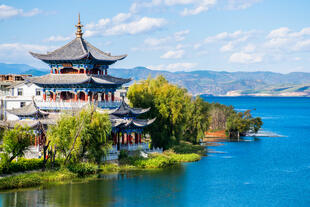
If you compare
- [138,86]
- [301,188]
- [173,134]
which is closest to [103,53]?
[138,86]

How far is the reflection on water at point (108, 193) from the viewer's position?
3212 centimetres

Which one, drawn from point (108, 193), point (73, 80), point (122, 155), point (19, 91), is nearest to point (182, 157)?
point (122, 155)

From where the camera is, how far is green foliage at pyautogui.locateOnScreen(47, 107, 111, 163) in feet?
131

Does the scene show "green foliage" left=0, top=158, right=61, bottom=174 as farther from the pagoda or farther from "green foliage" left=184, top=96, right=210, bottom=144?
"green foliage" left=184, top=96, right=210, bottom=144

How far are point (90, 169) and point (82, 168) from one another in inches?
31.0

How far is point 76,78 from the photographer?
158ft

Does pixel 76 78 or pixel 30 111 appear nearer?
pixel 30 111

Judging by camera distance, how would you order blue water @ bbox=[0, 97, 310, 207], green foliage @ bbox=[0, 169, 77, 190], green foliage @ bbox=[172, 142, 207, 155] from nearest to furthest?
1. blue water @ bbox=[0, 97, 310, 207]
2. green foliage @ bbox=[0, 169, 77, 190]
3. green foliage @ bbox=[172, 142, 207, 155]

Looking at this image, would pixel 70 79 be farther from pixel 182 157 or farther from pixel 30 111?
pixel 182 157

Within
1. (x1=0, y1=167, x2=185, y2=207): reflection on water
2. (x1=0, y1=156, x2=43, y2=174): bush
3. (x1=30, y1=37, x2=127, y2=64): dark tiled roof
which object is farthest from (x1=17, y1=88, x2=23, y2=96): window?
(x1=0, y1=167, x2=185, y2=207): reflection on water

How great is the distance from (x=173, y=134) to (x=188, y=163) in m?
5.26

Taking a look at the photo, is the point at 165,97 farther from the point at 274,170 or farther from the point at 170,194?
the point at 170,194

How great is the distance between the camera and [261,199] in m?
35.1

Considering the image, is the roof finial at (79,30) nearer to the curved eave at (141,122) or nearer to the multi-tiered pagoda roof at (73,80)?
the multi-tiered pagoda roof at (73,80)
